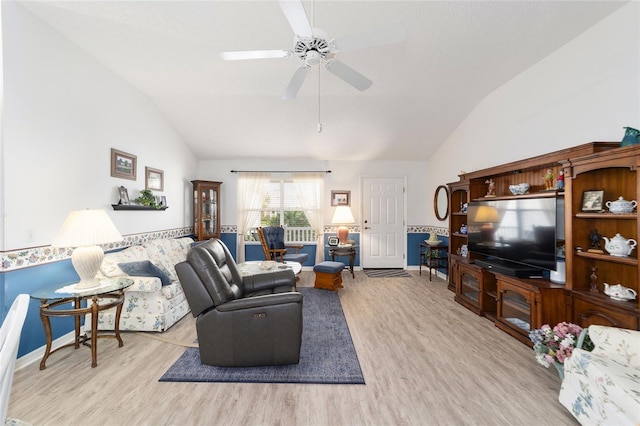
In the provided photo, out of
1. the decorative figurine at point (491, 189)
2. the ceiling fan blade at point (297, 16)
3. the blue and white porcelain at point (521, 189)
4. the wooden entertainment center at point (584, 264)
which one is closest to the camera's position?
the ceiling fan blade at point (297, 16)

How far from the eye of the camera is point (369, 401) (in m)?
1.87

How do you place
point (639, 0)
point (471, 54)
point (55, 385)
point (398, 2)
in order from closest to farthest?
1. point (55, 385)
2. point (639, 0)
3. point (398, 2)
4. point (471, 54)

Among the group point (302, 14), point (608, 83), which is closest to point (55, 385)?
point (302, 14)

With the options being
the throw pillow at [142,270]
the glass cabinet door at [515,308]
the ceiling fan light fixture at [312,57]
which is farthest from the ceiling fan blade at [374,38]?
the throw pillow at [142,270]

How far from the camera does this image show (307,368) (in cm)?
224

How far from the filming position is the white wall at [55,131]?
2252 mm

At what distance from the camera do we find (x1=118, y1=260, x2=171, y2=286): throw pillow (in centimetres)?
287

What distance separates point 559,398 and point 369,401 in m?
1.23

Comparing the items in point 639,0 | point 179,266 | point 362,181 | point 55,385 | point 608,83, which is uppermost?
point 639,0

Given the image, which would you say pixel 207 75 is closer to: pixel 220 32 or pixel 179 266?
pixel 220 32

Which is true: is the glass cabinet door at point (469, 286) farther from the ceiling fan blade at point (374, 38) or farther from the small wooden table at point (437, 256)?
the ceiling fan blade at point (374, 38)

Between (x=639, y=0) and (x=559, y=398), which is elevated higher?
(x=639, y=0)

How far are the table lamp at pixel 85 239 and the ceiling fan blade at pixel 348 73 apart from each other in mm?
2384

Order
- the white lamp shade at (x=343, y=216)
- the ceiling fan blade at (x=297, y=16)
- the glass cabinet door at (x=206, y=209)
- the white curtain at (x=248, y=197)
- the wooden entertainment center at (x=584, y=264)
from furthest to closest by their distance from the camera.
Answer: the white curtain at (x=248, y=197), the white lamp shade at (x=343, y=216), the glass cabinet door at (x=206, y=209), the wooden entertainment center at (x=584, y=264), the ceiling fan blade at (x=297, y=16)
